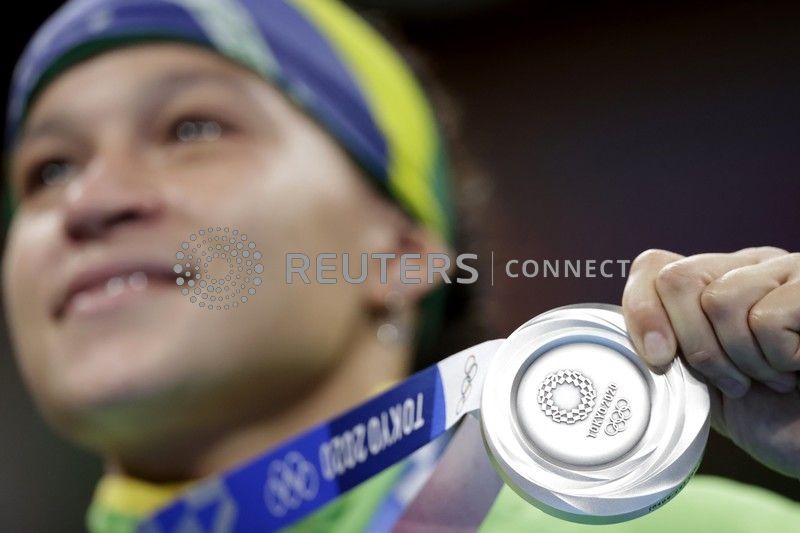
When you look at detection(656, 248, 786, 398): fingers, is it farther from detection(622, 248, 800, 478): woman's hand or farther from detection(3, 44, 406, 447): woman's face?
detection(3, 44, 406, 447): woman's face

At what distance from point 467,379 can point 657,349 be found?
11cm

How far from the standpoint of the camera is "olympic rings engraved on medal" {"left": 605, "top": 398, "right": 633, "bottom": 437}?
1.45 feet

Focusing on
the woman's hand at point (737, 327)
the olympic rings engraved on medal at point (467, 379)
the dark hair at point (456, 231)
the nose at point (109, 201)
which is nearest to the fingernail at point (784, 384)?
the woman's hand at point (737, 327)

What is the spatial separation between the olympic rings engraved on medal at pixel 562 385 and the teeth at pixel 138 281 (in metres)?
0.36

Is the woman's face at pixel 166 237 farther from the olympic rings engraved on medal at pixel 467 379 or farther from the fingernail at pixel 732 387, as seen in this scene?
the fingernail at pixel 732 387

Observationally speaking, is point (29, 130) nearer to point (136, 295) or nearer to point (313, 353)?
point (136, 295)

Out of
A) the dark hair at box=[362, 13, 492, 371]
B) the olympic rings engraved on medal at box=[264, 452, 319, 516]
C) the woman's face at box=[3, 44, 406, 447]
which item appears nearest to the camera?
the olympic rings engraved on medal at box=[264, 452, 319, 516]

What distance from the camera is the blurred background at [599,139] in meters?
0.74

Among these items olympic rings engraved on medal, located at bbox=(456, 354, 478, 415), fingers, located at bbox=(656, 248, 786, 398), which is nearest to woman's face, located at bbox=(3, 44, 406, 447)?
olympic rings engraved on medal, located at bbox=(456, 354, 478, 415)

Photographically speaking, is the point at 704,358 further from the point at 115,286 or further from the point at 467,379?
the point at 115,286

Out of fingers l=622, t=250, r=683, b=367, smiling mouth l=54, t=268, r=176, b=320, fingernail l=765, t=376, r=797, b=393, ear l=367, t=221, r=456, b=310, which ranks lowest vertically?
ear l=367, t=221, r=456, b=310

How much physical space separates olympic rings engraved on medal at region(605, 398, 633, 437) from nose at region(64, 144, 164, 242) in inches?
16.2

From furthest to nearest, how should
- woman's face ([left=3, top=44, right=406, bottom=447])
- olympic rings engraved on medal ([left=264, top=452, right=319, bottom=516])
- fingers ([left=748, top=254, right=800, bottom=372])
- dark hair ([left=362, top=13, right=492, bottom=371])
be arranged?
dark hair ([left=362, top=13, right=492, bottom=371]) < woman's face ([left=3, top=44, right=406, bottom=447]) < olympic rings engraved on medal ([left=264, top=452, right=319, bottom=516]) < fingers ([left=748, top=254, right=800, bottom=372])

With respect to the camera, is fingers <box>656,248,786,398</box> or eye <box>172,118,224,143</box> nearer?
fingers <box>656,248,786,398</box>
